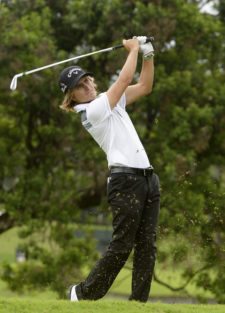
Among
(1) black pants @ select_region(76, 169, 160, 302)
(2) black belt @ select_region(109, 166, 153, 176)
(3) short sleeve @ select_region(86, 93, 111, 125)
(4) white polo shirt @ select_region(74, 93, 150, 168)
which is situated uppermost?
(3) short sleeve @ select_region(86, 93, 111, 125)

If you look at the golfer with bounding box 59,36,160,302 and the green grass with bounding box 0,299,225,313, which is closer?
the green grass with bounding box 0,299,225,313

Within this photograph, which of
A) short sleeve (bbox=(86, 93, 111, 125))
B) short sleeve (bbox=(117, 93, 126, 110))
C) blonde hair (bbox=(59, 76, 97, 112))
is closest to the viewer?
short sleeve (bbox=(86, 93, 111, 125))

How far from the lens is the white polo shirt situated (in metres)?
6.40

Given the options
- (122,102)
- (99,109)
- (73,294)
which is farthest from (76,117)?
(99,109)

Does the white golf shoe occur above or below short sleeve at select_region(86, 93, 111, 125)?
below

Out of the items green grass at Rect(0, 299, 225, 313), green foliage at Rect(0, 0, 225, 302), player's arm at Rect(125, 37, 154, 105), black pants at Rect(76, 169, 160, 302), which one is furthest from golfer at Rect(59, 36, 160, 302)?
green foliage at Rect(0, 0, 225, 302)

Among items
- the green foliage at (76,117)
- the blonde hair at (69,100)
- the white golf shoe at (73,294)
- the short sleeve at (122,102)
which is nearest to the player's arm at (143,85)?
the short sleeve at (122,102)

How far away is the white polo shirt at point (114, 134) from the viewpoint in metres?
6.40

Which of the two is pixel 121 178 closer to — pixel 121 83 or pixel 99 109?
pixel 99 109

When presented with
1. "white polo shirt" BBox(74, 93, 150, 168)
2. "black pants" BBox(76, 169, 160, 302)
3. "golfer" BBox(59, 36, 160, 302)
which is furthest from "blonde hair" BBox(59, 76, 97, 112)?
"black pants" BBox(76, 169, 160, 302)

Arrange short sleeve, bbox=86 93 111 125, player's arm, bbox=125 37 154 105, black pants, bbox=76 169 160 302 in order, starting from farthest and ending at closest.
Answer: player's arm, bbox=125 37 154 105
black pants, bbox=76 169 160 302
short sleeve, bbox=86 93 111 125

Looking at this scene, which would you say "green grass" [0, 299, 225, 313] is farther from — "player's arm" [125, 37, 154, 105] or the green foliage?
the green foliage

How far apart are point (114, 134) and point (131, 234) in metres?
0.79

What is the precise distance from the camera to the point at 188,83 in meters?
18.1
